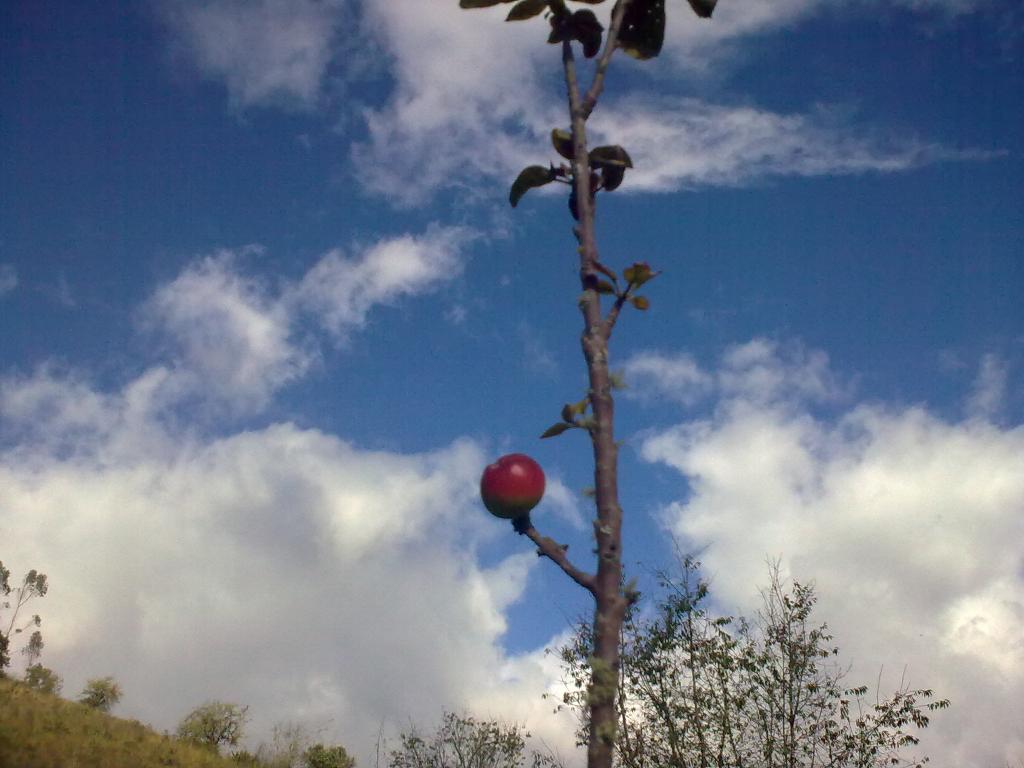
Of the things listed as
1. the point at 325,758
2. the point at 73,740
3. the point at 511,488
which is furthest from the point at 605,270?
the point at 325,758

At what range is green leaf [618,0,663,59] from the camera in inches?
98.5

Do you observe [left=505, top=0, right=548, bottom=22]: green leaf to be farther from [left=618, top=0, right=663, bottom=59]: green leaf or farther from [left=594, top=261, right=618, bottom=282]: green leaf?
[left=594, top=261, right=618, bottom=282]: green leaf

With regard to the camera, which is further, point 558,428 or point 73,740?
point 73,740

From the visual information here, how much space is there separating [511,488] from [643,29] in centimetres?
171

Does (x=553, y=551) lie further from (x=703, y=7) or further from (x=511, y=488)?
(x=703, y=7)

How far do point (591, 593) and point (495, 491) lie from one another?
1.45 ft

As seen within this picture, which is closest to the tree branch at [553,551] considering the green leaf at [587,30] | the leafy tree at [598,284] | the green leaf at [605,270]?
the leafy tree at [598,284]

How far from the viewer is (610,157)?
2.40 metres

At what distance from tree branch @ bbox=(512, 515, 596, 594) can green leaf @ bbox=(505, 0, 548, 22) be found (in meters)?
1.75

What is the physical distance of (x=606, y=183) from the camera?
96.5 inches

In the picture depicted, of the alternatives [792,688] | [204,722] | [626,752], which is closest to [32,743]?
[626,752]

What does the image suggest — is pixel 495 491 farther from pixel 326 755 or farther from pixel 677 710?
pixel 326 755

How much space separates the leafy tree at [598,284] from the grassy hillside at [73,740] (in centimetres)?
1297

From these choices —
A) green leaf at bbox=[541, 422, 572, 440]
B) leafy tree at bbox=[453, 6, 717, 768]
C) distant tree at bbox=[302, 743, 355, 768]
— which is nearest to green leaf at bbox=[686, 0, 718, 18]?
leafy tree at bbox=[453, 6, 717, 768]
